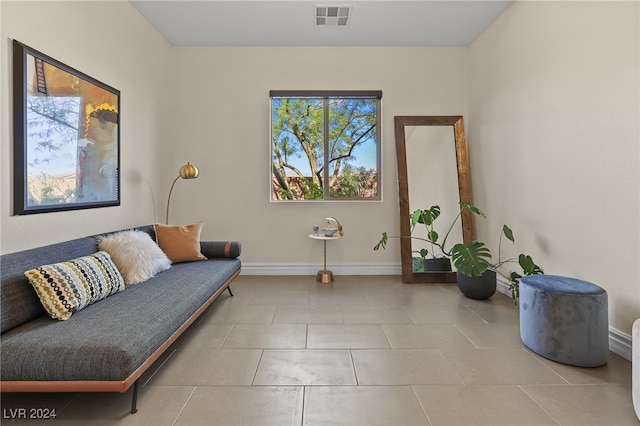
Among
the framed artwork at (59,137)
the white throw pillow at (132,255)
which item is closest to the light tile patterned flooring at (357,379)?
the white throw pillow at (132,255)

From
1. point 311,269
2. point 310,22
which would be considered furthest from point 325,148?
point 311,269

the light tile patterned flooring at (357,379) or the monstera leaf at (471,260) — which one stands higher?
the monstera leaf at (471,260)

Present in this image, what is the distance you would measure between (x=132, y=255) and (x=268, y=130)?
2.42 meters

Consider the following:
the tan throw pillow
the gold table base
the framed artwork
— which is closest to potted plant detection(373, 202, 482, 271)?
Answer: the gold table base

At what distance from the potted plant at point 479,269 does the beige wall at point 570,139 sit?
0.24 m

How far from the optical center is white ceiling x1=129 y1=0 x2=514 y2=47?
11.4ft

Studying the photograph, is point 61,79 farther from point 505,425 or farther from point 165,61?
point 505,425

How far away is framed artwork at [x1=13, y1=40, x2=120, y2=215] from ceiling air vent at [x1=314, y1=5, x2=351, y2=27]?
225 centimetres

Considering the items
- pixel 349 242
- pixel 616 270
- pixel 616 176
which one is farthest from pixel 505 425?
pixel 349 242

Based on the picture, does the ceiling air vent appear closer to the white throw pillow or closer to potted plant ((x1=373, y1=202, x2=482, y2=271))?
potted plant ((x1=373, y1=202, x2=482, y2=271))

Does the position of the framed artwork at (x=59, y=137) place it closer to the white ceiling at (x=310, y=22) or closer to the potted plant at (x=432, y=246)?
the white ceiling at (x=310, y=22)

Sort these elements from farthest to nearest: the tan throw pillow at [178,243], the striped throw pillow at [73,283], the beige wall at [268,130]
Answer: the beige wall at [268,130] → the tan throw pillow at [178,243] → the striped throw pillow at [73,283]

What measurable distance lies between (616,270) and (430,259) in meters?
2.06

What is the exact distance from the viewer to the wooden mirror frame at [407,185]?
164 inches
